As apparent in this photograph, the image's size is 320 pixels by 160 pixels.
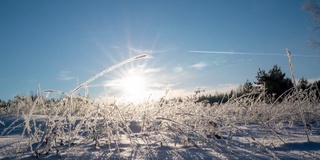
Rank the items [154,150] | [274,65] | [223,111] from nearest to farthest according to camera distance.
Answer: [154,150] < [223,111] < [274,65]

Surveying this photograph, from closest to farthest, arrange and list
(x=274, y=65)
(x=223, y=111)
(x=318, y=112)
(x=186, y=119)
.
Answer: (x=186, y=119), (x=223, y=111), (x=318, y=112), (x=274, y=65)

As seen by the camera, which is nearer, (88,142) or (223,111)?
(88,142)

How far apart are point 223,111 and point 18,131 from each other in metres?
2.53

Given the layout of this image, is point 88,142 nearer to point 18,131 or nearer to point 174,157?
point 174,157

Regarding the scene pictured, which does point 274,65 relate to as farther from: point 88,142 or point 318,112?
point 88,142

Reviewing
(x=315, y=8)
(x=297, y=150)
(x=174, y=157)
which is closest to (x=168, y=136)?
(x=174, y=157)

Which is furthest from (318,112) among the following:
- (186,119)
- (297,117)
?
(186,119)

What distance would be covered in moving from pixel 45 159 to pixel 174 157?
2.18 feet

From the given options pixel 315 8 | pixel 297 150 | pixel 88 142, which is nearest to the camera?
pixel 297 150

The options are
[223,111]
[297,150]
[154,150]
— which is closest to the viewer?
[154,150]

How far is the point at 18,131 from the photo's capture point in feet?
10.4

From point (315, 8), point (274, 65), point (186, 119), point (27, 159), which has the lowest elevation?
point (27, 159)

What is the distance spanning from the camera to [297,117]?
5.03 m

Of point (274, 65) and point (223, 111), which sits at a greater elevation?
point (274, 65)
